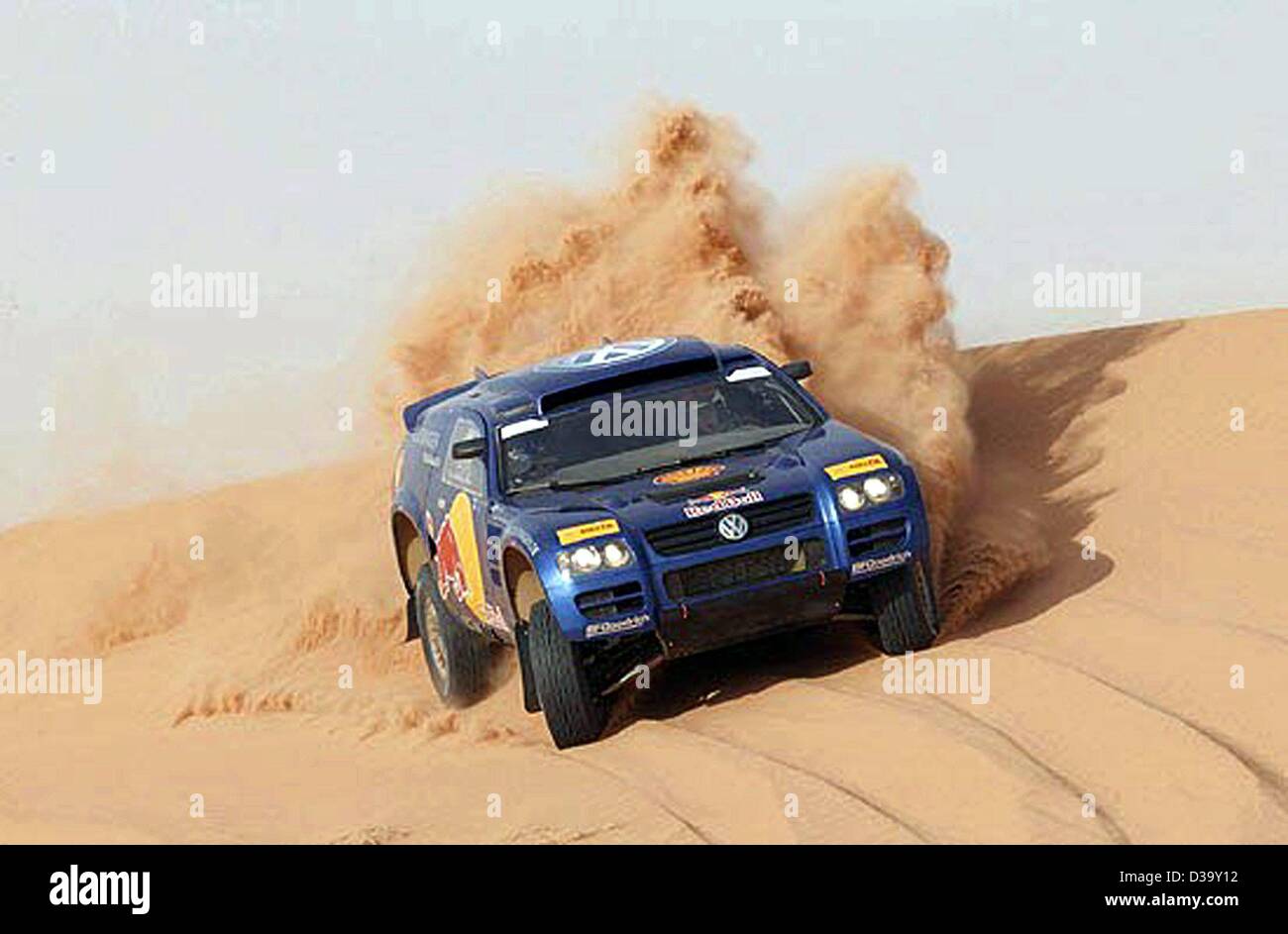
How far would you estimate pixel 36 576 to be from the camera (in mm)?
20844

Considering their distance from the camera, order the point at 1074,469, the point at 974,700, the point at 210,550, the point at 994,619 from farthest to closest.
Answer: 1. the point at 210,550
2. the point at 1074,469
3. the point at 994,619
4. the point at 974,700

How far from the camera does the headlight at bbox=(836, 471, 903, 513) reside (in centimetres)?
1080

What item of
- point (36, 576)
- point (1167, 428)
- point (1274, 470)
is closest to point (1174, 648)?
point (1274, 470)

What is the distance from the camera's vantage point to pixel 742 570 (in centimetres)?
1062

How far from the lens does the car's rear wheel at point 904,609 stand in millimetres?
11047

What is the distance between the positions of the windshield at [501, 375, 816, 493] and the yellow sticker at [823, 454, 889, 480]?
0.67 m

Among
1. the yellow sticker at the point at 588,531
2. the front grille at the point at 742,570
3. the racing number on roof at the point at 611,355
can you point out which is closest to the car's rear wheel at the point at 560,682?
the yellow sticker at the point at 588,531

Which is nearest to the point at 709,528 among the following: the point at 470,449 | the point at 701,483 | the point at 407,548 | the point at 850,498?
the point at 701,483

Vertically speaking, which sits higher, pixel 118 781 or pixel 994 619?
pixel 994 619

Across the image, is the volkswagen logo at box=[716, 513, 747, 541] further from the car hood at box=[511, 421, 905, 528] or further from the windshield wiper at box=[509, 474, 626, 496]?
the windshield wiper at box=[509, 474, 626, 496]

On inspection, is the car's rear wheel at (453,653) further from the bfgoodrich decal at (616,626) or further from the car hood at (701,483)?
the bfgoodrich decal at (616,626)

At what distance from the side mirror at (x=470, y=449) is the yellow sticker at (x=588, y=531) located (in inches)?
48.4
